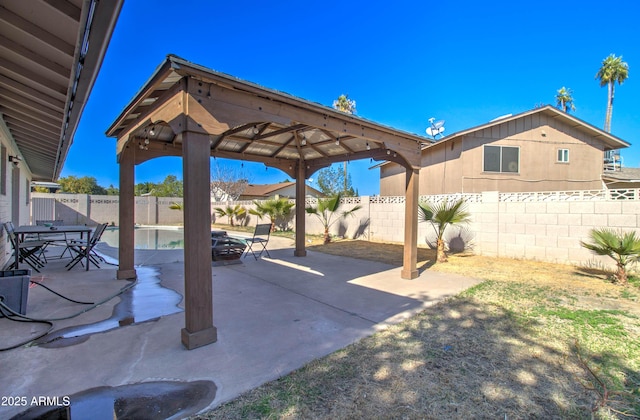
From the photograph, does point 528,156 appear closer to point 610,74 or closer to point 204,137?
point 204,137

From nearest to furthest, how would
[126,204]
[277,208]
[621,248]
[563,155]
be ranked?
[621,248], [126,204], [563,155], [277,208]

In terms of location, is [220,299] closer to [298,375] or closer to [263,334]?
[263,334]

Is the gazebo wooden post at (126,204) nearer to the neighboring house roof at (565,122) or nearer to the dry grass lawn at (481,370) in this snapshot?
the dry grass lawn at (481,370)

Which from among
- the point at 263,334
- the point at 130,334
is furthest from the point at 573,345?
the point at 130,334

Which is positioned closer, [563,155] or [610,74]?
[563,155]

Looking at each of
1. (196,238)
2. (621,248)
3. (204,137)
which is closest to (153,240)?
(196,238)

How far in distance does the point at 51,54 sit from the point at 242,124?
6.26ft

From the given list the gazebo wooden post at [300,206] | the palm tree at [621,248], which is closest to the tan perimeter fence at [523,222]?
the palm tree at [621,248]

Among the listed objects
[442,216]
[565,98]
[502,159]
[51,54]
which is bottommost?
[442,216]

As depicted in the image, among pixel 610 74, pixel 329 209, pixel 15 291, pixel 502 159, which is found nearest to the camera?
pixel 15 291

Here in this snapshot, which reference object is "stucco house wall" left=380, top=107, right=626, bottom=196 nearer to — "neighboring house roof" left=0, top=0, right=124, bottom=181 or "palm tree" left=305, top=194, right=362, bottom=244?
"palm tree" left=305, top=194, right=362, bottom=244

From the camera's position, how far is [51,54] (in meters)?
3.01

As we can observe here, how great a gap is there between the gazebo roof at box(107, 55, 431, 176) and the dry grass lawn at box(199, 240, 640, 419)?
2.57 meters

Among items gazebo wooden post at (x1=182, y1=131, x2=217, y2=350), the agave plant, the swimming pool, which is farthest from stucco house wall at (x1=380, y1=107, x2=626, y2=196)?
the agave plant
